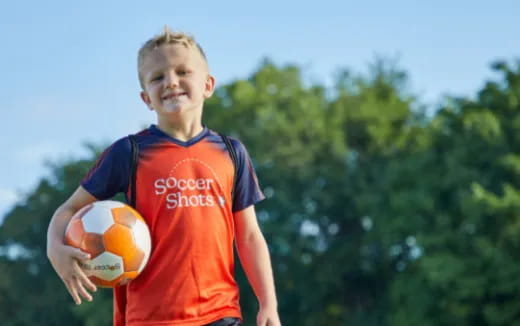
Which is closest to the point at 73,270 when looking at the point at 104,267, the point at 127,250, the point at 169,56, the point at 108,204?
the point at 104,267

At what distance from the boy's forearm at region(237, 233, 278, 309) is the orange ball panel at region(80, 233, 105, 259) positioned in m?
0.75

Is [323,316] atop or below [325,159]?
below

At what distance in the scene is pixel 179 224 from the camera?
15.5 feet

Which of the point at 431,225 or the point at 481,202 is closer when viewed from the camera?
the point at 481,202

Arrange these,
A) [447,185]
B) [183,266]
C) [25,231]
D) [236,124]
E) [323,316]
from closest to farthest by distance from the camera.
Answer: [183,266], [447,185], [323,316], [236,124], [25,231]

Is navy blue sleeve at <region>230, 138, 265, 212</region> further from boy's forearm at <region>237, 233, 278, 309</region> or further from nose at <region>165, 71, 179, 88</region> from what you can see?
nose at <region>165, 71, 179, 88</region>

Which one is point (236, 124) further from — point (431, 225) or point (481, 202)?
point (481, 202)

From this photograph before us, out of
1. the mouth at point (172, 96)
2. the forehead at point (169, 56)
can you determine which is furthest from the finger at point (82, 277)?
the forehead at point (169, 56)

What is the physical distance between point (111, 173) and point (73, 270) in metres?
0.53

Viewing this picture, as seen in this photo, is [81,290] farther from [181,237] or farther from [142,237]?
[181,237]

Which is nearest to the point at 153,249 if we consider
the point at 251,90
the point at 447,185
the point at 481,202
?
the point at 481,202

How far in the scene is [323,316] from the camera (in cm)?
3912

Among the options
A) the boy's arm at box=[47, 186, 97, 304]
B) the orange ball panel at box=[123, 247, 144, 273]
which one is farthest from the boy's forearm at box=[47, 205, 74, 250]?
the orange ball panel at box=[123, 247, 144, 273]

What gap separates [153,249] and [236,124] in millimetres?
37126
